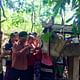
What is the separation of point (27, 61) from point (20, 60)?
4.6 inches

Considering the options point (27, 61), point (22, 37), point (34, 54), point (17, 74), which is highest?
point (22, 37)

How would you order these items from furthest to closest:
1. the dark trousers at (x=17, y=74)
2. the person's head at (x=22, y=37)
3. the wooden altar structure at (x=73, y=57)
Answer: the dark trousers at (x=17, y=74), the person's head at (x=22, y=37), the wooden altar structure at (x=73, y=57)

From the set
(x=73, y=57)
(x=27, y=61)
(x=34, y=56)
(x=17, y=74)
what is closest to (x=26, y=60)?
(x=27, y=61)

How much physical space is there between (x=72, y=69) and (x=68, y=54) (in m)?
0.26

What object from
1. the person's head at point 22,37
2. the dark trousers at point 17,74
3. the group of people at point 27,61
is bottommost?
the dark trousers at point 17,74

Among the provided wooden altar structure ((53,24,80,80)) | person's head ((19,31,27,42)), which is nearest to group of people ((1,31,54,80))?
person's head ((19,31,27,42))

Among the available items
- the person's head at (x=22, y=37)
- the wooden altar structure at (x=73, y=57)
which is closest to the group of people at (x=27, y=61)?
the person's head at (x=22, y=37)

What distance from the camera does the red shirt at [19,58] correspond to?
14.9 ft

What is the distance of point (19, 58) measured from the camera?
15.2 ft

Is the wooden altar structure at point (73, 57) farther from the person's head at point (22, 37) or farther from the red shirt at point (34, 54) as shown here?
the person's head at point (22, 37)

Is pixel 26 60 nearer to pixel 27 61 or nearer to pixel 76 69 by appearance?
pixel 27 61

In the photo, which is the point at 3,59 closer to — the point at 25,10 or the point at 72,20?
the point at 72,20

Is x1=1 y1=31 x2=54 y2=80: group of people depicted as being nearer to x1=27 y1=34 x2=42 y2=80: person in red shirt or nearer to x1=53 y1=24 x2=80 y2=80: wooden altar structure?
x1=27 y1=34 x2=42 y2=80: person in red shirt

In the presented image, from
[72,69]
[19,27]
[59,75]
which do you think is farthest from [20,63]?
[19,27]
